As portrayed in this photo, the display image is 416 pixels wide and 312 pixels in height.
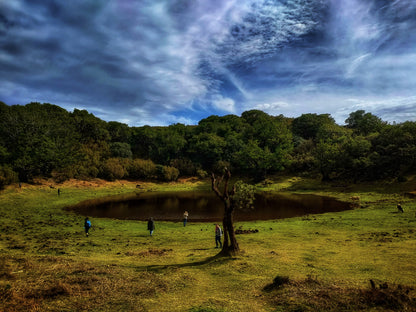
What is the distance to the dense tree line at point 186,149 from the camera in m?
58.3

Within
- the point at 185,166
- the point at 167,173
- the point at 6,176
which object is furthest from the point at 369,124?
the point at 6,176

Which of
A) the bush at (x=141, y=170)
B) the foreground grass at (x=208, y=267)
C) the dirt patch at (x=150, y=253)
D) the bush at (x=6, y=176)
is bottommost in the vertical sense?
the dirt patch at (x=150, y=253)

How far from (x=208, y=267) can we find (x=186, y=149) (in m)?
88.3

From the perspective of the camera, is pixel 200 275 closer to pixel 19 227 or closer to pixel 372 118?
pixel 19 227

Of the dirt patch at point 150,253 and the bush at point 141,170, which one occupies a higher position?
the bush at point 141,170

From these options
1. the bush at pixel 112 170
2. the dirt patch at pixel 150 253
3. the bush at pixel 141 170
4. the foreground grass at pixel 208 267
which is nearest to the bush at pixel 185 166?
the bush at pixel 141 170

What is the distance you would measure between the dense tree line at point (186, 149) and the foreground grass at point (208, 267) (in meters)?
35.6

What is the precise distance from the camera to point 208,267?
1512 cm

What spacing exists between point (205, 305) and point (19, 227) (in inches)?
1094

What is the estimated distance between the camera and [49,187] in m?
59.7

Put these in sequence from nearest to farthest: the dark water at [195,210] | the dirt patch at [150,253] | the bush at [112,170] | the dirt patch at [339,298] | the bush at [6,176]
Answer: the dirt patch at [339,298], the dirt patch at [150,253], the dark water at [195,210], the bush at [6,176], the bush at [112,170]

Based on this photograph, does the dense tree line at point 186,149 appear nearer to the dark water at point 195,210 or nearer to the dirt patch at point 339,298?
the dark water at point 195,210

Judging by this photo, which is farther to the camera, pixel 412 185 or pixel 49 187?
pixel 49 187

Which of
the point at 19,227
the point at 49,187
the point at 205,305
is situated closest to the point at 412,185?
the point at 205,305
